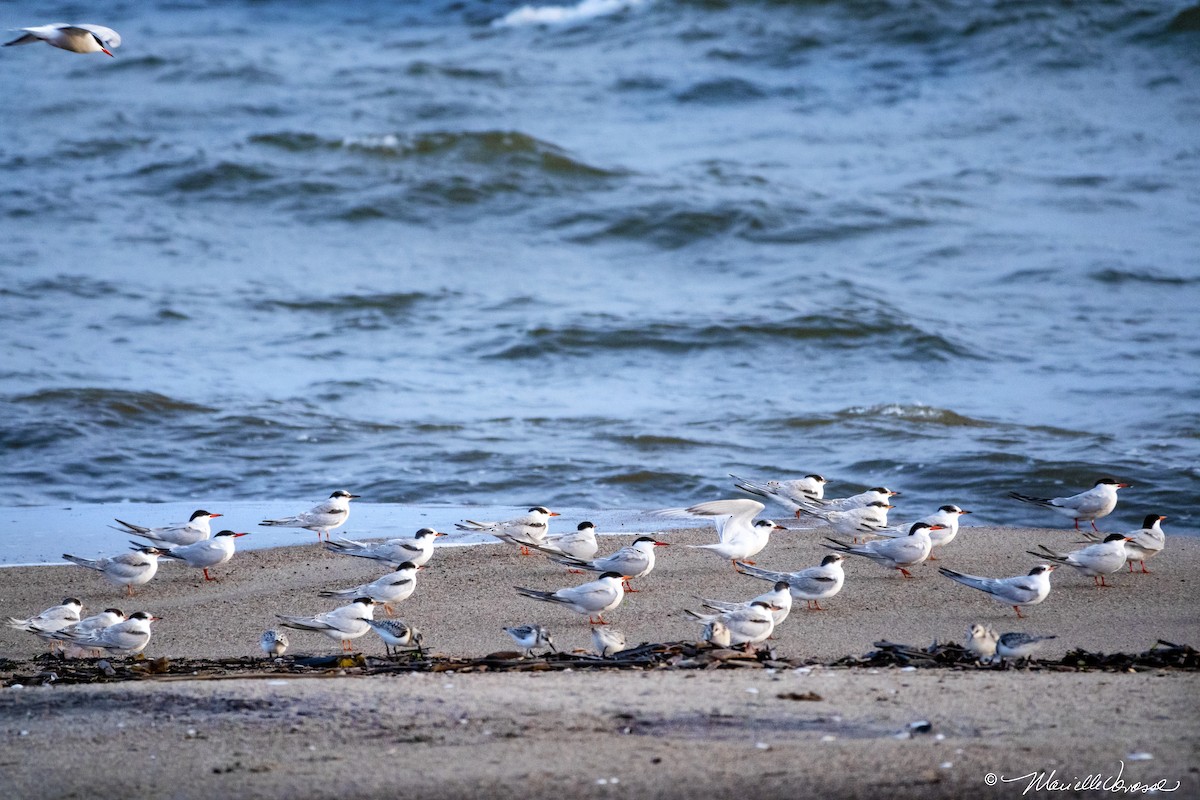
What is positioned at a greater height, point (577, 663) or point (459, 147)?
point (577, 663)

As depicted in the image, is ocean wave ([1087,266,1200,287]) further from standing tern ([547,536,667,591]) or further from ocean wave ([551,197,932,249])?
standing tern ([547,536,667,591])

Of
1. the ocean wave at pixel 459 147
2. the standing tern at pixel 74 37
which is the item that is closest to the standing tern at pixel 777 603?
the standing tern at pixel 74 37

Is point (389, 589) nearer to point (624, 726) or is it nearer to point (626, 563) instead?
point (626, 563)

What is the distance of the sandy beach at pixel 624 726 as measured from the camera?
13.2 feet

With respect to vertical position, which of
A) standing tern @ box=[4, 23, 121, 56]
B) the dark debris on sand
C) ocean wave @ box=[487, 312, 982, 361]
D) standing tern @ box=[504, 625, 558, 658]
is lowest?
ocean wave @ box=[487, 312, 982, 361]

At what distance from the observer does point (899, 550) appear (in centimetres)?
719

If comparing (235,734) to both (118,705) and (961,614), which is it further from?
(961,614)

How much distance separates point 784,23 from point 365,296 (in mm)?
12978

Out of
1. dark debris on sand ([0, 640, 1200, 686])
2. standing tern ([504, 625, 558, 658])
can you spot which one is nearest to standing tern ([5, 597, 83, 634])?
dark debris on sand ([0, 640, 1200, 686])

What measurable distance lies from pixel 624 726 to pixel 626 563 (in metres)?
2.59

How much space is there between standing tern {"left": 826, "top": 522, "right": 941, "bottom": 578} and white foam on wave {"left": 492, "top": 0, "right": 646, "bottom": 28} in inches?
864

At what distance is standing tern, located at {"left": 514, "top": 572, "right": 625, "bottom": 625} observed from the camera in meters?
6.41

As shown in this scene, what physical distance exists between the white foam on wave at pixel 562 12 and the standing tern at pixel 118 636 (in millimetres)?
23320

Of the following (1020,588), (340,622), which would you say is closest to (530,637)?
(340,622)
